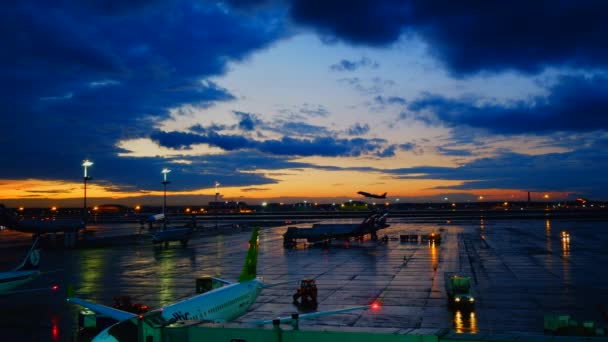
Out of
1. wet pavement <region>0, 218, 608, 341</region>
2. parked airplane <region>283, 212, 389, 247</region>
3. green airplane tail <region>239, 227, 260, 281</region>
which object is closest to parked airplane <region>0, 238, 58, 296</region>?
wet pavement <region>0, 218, 608, 341</region>

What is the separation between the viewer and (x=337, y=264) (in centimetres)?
6041

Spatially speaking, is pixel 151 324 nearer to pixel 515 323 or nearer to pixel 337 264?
pixel 515 323

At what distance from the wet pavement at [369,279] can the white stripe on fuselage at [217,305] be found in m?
4.11

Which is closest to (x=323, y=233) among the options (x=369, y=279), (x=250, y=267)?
(x=369, y=279)

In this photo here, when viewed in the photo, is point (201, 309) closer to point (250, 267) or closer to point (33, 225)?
point (250, 267)

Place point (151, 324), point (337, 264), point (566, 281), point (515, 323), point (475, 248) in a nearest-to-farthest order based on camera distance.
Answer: point (151, 324) < point (515, 323) < point (566, 281) < point (337, 264) < point (475, 248)

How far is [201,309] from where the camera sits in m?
23.3

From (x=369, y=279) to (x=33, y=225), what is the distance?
8661 centimetres

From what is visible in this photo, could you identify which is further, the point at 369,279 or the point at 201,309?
the point at 369,279

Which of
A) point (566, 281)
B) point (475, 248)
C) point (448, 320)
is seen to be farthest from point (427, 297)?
point (475, 248)

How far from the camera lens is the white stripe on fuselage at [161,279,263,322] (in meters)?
21.6

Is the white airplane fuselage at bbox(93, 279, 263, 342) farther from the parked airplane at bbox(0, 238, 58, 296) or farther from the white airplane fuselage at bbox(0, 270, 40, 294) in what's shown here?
the white airplane fuselage at bbox(0, 270, 40, 294)

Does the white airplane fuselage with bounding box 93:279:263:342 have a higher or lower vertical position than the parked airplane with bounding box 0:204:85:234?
lower

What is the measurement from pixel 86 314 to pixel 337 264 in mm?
38992
